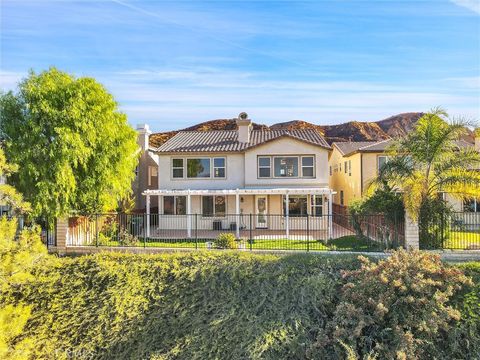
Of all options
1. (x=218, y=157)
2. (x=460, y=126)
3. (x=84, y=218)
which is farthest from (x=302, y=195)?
(x=84, y=218)

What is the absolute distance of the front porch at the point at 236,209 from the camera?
21578 millimetres

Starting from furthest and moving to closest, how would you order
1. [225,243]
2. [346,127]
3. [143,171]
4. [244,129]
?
[346,127], [143,171], [244,129], [225,243]

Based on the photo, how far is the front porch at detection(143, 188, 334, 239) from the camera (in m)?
21.6

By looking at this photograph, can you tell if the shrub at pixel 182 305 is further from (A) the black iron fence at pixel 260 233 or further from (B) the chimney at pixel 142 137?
(B) the chimney at pixel 142 137

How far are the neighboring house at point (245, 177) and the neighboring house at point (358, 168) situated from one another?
3.09 meters

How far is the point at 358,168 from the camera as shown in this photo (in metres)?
25.2

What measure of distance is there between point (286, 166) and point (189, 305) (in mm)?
15623

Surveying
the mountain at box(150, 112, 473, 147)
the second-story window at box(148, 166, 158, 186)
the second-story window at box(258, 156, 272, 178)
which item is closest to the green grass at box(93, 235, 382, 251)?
the second-story window at box(258, 156, 272, 178)

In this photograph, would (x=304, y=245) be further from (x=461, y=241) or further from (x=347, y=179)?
(x=347, y=179)

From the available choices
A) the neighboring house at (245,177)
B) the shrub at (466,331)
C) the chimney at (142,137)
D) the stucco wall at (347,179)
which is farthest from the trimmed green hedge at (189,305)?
the chimney at (142,137)

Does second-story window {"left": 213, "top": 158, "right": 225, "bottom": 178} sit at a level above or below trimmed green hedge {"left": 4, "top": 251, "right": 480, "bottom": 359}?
above

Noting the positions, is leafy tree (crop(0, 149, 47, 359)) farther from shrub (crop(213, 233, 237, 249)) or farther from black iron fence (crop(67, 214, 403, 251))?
shrub (crop(213, 233, 237, 249))

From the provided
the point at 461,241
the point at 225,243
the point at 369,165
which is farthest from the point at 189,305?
the point at 369,165

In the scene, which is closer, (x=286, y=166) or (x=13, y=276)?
(x=13, y=276)
